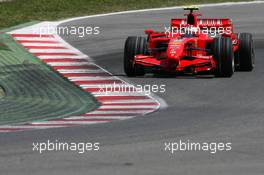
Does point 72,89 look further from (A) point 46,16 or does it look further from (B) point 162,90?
(A) point 46,16

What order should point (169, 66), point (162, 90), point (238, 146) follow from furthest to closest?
point (169, 66), point (162, 90), point (238, 146)

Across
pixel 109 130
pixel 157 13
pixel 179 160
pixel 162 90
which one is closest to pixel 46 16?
pixel 157 13

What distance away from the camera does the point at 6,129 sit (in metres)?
17.6

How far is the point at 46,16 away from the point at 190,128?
70.2 feet

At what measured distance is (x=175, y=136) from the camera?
16422 millimetres

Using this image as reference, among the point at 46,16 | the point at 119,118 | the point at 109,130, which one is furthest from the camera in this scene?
the point at 46,16
